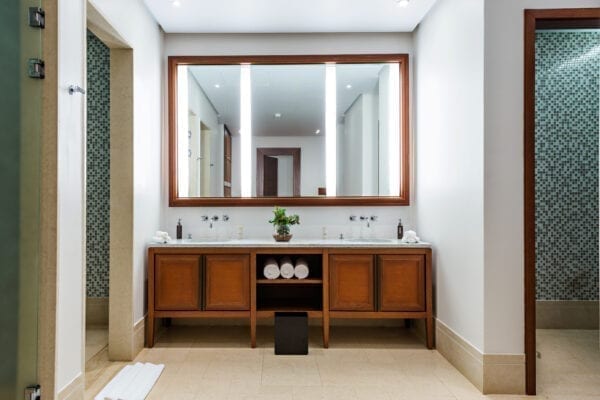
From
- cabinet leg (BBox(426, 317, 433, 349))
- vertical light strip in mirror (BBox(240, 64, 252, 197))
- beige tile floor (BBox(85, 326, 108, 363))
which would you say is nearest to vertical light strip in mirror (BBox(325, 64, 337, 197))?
vertical light strip in mirror (BBox(240, 64, 252, 197))

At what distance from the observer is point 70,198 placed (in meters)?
2.04

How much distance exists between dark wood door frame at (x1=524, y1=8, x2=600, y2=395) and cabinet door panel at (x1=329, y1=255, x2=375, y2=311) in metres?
1.15

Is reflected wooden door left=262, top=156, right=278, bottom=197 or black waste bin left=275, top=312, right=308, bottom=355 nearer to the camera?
black waste bin left=275, top=312, right=308, bottom=355

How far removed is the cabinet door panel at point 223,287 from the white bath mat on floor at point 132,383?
62 cm

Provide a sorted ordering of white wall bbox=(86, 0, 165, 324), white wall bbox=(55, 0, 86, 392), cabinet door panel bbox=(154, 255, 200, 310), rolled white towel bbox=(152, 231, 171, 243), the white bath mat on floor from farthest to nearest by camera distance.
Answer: rolled white towel bbox=(152, 231, 171, 243)
cabinet door panel bbox=(154, 255, 200, 310)
white wall bbox=(86, 0, 165, 324)
the white bath mat on floor
white wall bbox=(55, 0, 86, 392)

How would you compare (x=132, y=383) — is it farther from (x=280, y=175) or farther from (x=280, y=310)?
(x=280, y=175)

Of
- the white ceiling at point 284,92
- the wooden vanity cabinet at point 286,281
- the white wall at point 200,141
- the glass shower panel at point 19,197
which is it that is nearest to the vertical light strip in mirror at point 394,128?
the white ceiling at point 284,92

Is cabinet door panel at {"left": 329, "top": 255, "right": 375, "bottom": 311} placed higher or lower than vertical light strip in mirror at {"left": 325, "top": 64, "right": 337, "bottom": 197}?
lower

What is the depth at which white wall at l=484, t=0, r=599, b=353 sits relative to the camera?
7.75ft

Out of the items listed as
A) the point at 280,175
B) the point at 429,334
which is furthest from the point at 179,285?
the point at 429,334

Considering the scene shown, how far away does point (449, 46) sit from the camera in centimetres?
290

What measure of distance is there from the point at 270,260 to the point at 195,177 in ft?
3.78

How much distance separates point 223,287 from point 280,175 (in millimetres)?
1217

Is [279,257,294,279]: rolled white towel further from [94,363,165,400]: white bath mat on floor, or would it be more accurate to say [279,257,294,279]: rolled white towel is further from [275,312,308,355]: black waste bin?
[94,363,165,400]: white bath mat on floor
